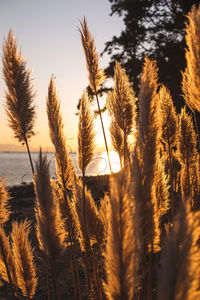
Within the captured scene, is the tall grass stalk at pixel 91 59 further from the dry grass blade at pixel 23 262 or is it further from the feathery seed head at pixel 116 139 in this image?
the dry grass blade at pixel 23 262

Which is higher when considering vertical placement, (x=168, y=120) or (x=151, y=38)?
(x=151, y=38)

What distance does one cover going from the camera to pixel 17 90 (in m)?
2.07

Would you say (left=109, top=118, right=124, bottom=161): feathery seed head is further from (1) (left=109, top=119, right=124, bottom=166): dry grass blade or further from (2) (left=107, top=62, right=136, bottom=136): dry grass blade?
Answer: (2) (left=107, top=62, right=136, bottom=136): dry grass blade

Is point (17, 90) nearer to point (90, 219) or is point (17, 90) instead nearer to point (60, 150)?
point (60, 150)

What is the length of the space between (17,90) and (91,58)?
80 centimetres

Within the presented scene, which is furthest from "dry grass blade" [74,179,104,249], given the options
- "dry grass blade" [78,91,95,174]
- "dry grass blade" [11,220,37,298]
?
"dry grass blade" [11,220,37,298]

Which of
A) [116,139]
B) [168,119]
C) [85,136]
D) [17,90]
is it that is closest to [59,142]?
[85,136]

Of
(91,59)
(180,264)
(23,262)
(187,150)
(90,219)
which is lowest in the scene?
(23,262)

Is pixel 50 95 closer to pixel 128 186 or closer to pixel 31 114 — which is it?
pixel 31 114

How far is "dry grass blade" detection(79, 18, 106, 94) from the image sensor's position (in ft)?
7.55

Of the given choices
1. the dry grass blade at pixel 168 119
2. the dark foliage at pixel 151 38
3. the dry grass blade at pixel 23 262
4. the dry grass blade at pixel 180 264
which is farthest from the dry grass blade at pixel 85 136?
the dark foliage at pixel 151 38

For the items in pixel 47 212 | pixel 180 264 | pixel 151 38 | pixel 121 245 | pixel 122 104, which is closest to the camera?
pixel 180 264

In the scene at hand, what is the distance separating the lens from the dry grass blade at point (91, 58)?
90.6 inches

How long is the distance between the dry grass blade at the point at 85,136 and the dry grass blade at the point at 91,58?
0.52 metres
